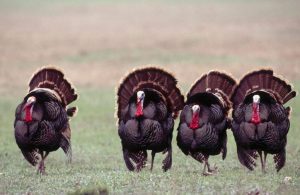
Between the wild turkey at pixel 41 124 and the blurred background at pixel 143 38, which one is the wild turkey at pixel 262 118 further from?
the blurred background at pixel 143 38

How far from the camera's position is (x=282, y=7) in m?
40.1

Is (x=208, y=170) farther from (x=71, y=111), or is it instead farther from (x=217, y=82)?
A: (x=71, y=111)

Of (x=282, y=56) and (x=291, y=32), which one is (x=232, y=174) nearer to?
(x=282, y=56)

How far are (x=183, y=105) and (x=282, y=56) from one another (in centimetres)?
1506

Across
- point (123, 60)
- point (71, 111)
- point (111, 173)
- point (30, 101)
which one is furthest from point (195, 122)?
point (123, 60)

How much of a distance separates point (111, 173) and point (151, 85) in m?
1.48

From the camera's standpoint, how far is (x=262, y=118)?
1162 centimetres

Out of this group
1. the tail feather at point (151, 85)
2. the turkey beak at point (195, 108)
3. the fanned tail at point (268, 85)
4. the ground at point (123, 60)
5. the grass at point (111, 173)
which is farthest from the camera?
the fanned tail at point (268, 85)

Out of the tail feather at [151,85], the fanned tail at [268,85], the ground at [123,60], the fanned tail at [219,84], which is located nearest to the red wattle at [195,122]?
the ground at [123,60]

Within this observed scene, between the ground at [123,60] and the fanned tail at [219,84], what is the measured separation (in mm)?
1083

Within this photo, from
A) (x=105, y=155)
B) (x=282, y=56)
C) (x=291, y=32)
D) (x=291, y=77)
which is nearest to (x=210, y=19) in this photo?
(x=291, y=32)

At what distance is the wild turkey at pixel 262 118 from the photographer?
11.6 m

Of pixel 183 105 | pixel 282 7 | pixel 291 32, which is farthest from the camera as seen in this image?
pixel 282 7

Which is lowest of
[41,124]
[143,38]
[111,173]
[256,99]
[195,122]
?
[111,173]
